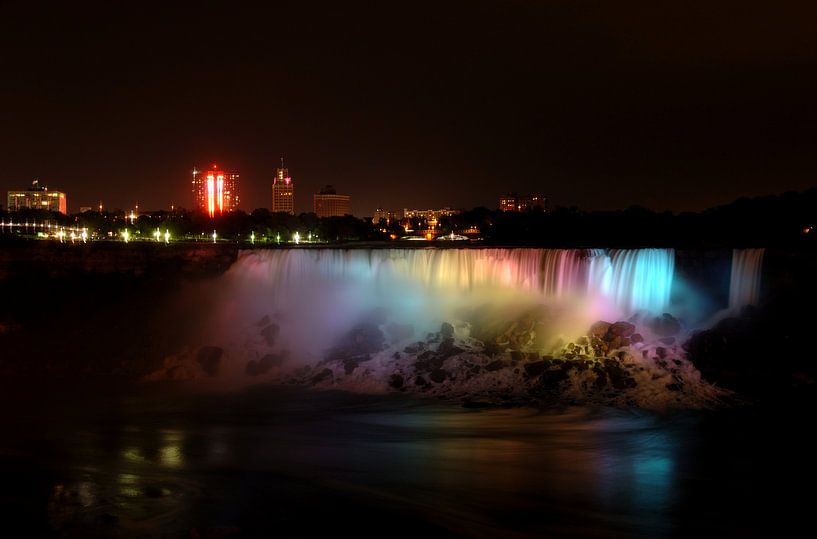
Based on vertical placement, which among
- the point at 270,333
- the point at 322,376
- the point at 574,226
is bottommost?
the point at 322,376

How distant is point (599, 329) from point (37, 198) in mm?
160436

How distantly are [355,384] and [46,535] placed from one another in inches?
518

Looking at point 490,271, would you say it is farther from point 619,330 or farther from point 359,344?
point 619,330

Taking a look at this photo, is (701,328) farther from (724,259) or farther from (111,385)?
(111,385)

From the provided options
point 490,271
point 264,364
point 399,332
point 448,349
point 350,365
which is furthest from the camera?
point 490,271

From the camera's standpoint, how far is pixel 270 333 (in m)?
30.9

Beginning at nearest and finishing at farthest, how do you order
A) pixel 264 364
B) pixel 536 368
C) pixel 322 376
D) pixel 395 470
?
pixel 395 470 → pixel 536 368 → pixel 322 376 → pixel 264 364

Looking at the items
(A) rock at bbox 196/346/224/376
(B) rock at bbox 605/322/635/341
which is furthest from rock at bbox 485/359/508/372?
(A) rock at bbox 196/346/224/376

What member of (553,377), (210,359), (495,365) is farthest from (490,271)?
(210,359)

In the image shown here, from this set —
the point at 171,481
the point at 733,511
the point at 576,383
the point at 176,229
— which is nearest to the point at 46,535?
the point at 171,481

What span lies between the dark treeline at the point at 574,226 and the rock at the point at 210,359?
1978 cm

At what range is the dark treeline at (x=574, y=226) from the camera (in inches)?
1806

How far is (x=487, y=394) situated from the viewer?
75.0ft

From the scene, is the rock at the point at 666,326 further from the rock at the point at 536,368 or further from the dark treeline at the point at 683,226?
the dark treeline at the point at 683,226
